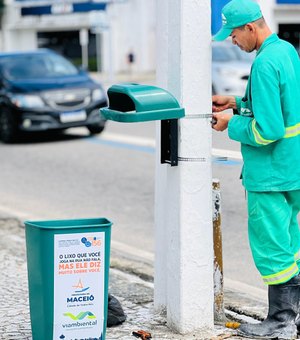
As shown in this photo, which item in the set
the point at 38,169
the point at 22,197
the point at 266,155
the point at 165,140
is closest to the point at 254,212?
the point at 266,155

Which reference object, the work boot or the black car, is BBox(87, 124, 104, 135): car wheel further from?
the work boot

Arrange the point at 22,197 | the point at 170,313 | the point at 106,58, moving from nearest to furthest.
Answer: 1. the point at 170,313
2. the point at 22,197
3. the point at 106,58

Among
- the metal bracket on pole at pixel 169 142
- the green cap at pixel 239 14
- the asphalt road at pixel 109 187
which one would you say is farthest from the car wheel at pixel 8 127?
the green cap at pixel 239 14

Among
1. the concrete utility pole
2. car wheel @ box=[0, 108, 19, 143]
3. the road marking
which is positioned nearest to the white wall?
the road marking

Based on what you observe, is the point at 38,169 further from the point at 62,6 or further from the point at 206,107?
the point at 62,6

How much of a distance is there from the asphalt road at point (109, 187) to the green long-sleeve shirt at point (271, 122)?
477 mm

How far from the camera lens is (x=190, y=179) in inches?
209

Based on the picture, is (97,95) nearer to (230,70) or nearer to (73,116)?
(73,116)

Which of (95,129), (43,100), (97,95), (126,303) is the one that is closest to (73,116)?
(43,100)

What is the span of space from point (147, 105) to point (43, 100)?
38.0 ft

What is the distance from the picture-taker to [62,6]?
5216 centimetres

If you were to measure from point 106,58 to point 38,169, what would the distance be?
37.8m

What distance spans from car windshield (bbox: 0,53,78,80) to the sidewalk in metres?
9.29

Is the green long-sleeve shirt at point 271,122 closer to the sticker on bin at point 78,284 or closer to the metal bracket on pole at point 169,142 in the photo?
the metal bracket on pole at point 169,142
